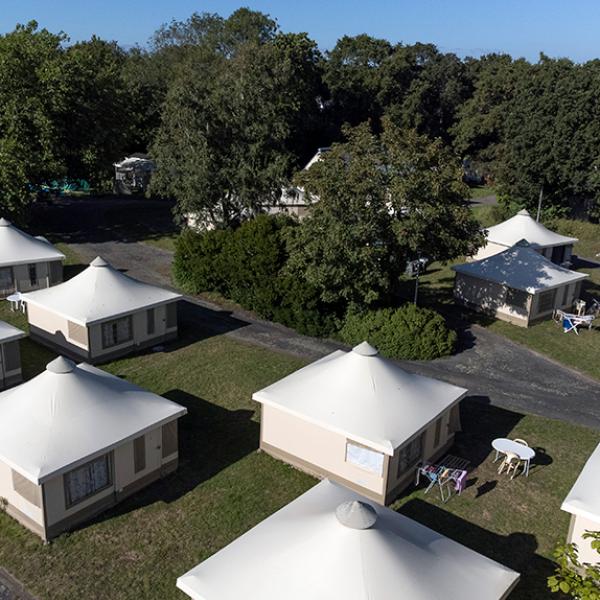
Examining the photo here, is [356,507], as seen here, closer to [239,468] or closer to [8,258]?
[239,468]

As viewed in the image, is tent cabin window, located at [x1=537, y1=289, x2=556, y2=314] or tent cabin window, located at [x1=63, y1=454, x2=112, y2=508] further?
tent cabin window, located at [x1=537, y1=289, x2=556, y2=314]

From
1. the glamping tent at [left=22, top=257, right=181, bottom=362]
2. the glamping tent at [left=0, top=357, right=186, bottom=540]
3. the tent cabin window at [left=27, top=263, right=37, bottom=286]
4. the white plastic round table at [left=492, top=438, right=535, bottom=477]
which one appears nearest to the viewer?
the glamping tent at [left=0, top=357, right=186, bottom=540]

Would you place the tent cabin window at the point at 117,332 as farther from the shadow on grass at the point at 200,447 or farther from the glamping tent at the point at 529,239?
the glamping tent at the point at 529,239

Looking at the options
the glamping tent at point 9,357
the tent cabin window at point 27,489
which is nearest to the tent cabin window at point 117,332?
the glamping tent at point 9,357

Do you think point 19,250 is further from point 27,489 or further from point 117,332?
point 27,489

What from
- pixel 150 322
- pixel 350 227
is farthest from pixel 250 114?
pixel 150 322

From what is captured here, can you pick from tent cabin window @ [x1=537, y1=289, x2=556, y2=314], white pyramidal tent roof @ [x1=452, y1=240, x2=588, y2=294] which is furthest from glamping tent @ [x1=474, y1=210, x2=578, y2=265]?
tent cabin window @ [x1=537, y1=289, x2=556, y2=314]

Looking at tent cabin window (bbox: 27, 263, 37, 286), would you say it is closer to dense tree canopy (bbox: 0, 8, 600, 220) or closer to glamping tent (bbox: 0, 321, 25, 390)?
dense tree canopy (bbox: 0, 8, 600, 220)
